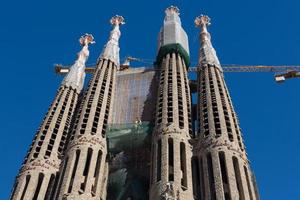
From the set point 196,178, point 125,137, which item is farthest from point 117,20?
point 196,178

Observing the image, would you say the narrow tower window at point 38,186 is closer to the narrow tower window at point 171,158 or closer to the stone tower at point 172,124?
the stone tower at point 172,124

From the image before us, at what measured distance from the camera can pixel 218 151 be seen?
116 feet

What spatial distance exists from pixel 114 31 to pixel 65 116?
55.7 feet

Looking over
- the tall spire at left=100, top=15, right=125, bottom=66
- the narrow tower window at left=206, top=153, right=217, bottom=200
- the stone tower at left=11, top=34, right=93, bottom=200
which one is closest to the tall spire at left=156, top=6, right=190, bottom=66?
the tall spire at left=100, top=15, right=125, bottom=66

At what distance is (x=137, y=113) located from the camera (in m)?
44.8

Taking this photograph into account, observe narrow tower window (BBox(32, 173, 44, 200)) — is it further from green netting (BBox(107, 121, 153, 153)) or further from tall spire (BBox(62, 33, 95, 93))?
tall spire (BBox(62, 33, 95, 93))

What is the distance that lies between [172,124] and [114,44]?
58.9ft

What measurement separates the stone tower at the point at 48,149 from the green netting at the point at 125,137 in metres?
3.66

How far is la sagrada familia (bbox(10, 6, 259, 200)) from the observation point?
34.3 meters

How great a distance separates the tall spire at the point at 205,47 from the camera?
46969 millimetres

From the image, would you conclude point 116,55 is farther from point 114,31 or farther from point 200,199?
point 200,199

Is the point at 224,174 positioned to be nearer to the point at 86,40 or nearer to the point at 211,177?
the point at 211,177

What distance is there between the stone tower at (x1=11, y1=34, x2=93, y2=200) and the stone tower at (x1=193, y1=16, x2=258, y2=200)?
9937 millimetres

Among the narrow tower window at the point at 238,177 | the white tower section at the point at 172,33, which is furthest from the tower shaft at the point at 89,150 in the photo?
the narrow tower window at the point at 238,177
